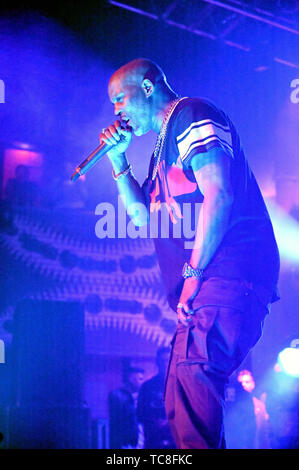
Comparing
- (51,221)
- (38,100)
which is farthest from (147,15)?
(51,221)

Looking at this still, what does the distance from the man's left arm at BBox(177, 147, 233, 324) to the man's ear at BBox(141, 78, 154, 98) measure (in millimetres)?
568

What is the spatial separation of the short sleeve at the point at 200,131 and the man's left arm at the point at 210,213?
4 cm

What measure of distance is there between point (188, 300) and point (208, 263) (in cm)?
16

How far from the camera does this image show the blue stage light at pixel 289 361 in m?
4.62

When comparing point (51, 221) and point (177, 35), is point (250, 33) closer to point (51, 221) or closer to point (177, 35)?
point (177, 35)

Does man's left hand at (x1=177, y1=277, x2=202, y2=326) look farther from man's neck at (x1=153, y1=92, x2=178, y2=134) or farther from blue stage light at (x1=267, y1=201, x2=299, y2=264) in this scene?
blue stage light at (x1=267, y1=201, x2=299, y2=264)

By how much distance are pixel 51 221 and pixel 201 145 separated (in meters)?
2.54

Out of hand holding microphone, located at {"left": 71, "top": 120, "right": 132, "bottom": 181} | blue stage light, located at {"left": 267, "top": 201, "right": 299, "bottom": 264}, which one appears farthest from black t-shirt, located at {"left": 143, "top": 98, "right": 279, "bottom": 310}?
blue stage light, located at {"left": 267, "top": 201, "right": 299, "bottom": 264}

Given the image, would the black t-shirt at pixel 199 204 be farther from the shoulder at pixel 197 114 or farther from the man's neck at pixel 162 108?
the man's neck at pixel 162 108

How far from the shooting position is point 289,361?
4.72 meters

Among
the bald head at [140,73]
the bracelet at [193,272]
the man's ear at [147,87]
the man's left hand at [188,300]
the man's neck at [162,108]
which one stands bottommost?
the man's left hand at [188,300]
